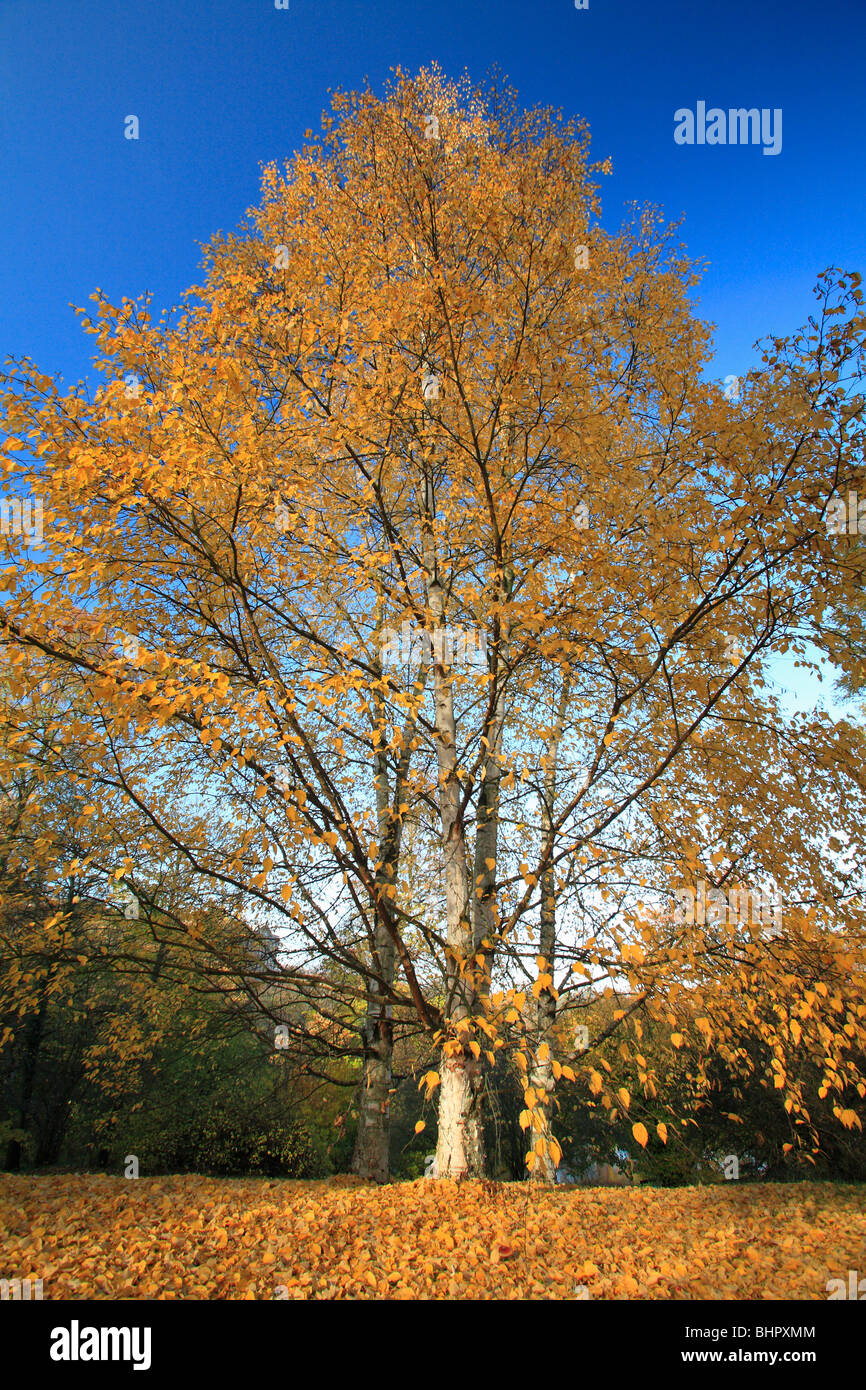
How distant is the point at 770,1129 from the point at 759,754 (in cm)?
1556

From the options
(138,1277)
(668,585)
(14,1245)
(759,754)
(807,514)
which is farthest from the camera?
(759,754)

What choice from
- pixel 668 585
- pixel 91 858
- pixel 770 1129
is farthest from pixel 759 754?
pixel 770 1129

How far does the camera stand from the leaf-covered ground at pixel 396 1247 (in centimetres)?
274

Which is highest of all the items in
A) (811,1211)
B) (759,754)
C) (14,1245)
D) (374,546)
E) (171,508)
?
(374,546)

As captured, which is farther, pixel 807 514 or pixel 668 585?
pixel 668 585

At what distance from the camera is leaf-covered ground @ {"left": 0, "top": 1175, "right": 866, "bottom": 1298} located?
9.00 feet

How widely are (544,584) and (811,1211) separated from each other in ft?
23.9

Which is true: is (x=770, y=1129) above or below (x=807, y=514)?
below

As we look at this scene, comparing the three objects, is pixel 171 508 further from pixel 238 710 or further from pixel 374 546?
pixel 374 546

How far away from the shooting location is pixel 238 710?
3164mm

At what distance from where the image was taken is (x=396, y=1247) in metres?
3.21

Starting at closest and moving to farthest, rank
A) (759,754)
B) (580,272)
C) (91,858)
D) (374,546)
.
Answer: (91,858)
(580,272)
(759,754)
(374,546)

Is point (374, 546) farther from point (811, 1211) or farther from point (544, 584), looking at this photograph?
point (811, 1211)

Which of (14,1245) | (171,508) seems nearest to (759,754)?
(171,508)
